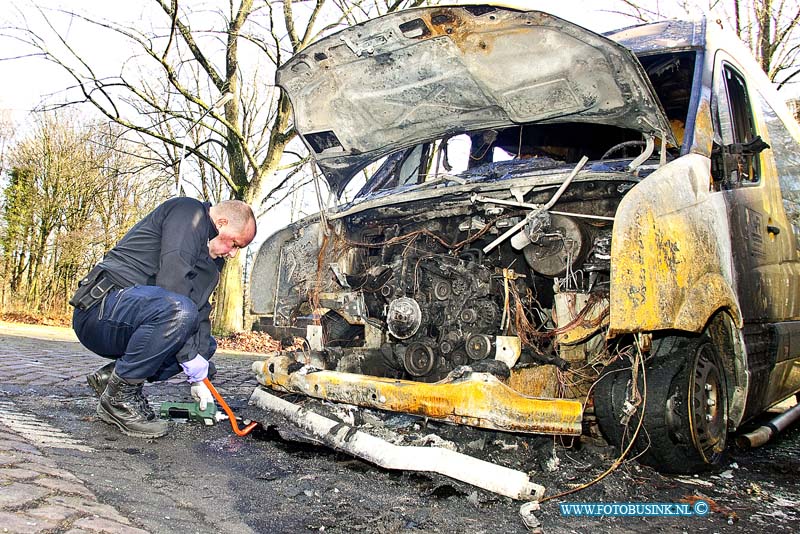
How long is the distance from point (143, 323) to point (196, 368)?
0.45 m

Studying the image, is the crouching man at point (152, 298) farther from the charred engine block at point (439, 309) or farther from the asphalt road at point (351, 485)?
the charred engine block at point (439, 309)

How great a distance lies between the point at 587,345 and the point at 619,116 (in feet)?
4.31

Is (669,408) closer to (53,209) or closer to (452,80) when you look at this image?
(452,80)

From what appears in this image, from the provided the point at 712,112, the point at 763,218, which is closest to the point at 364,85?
the point at 712,112

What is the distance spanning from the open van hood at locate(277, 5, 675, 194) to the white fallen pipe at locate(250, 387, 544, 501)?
6.50 feet

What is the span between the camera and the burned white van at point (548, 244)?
2.81 metres

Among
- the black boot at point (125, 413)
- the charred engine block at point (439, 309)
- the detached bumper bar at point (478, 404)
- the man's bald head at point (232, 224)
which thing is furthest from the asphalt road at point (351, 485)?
the man's bald head at point (232, 224)

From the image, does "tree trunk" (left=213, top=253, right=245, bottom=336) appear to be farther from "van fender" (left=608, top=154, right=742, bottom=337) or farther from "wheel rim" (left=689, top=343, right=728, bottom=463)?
"van fender" (left=608, top=154, right=742, bottom=337)

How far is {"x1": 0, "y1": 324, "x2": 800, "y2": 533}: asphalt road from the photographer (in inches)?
90.0

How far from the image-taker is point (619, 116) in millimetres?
3469

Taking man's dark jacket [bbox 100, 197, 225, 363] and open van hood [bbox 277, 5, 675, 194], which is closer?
open van hood [bbox 277, 5, 675, 194]

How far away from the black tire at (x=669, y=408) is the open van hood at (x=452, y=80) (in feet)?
3.79

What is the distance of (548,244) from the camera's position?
130 inches

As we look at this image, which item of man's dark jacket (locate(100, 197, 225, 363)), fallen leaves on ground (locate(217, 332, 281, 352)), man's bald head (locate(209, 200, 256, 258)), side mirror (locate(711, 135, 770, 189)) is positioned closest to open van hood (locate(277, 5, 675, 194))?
side mirror (locate(711, 135, 770, 189))
